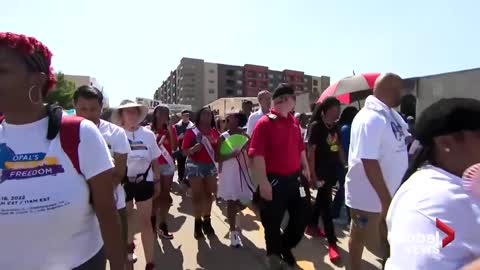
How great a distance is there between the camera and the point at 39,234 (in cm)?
160

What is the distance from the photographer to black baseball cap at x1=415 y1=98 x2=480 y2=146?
57.0 inches

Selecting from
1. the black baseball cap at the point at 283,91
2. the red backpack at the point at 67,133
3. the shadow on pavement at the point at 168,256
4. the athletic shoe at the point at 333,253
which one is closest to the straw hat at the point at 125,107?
the black baseball cap at the point at 283,91

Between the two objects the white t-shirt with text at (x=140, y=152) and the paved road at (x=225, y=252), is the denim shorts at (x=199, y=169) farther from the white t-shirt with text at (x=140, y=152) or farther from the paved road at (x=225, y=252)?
the white t-shirt with text at (x=140, y=152)

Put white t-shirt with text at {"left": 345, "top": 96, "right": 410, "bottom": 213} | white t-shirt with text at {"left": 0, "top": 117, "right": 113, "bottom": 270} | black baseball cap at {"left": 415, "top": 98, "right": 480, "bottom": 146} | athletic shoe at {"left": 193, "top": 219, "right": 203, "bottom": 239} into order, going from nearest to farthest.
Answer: black baseball cap at {"left": 415, "top": 98, "right": 480, "bottom": 146} < white t-shirt with text at {"left": 0, "top": 117, "right": 113, "bottom": 270} < white t-shirt with text at {"left": 345, "top": 96, "right": 410, "bottom": 213} < athletic shoe at {"left": 193, "top": 219, "right": 203, "bottom": 239}

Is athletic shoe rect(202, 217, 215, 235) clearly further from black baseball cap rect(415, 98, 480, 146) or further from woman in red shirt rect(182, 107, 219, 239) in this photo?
black baseball cap rect(415, 98, 480, 146)

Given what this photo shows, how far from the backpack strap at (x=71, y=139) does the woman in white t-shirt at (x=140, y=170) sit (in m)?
2.22

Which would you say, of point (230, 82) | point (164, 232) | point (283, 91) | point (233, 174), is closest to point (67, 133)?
point (283, 91)

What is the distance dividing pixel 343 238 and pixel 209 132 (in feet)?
7.89

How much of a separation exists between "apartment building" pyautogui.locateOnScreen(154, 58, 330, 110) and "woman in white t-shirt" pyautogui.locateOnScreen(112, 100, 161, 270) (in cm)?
9220

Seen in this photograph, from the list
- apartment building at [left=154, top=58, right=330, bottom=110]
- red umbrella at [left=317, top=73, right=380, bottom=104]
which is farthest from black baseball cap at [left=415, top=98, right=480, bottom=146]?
apartment building at [left=154, top=58, right=330, bottom=110]

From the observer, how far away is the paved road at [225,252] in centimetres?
442

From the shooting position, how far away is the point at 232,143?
5395 mm

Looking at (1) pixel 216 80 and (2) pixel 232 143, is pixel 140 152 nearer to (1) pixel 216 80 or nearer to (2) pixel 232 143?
(2) pixel 232 143

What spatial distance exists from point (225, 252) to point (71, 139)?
11.7 ft
